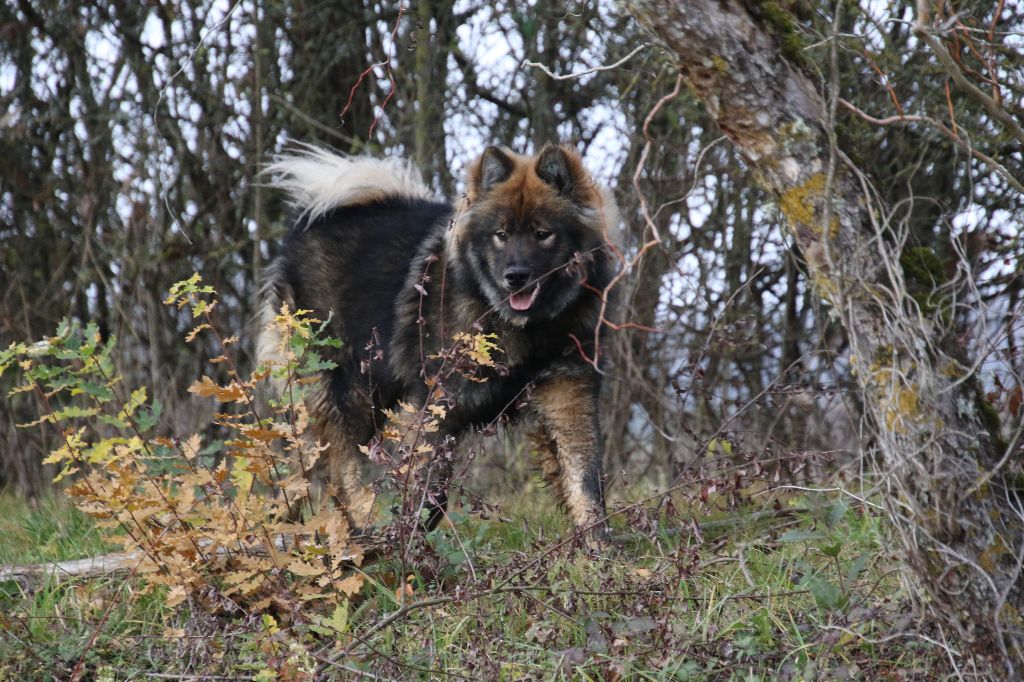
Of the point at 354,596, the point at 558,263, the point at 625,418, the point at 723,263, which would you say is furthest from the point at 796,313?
the point at 354,596

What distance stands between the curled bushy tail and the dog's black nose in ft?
4.56

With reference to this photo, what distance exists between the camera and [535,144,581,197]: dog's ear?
4352 mm

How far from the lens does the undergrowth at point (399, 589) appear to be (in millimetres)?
2613

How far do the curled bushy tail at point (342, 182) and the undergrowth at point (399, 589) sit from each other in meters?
1.93

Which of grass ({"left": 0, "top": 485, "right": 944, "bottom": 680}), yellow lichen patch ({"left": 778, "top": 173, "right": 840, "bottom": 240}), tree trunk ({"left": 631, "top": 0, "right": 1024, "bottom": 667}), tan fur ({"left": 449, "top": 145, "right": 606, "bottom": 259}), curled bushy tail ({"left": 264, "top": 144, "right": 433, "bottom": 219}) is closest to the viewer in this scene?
tree trunk ({"left": 631, "top": 0, "right": 1024, "bottom": 667})

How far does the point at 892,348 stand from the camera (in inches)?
89.8

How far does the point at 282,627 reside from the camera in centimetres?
301

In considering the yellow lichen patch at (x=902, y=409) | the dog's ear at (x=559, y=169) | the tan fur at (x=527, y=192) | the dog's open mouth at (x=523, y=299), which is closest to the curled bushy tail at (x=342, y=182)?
the tan fur at (x=527, y=192)

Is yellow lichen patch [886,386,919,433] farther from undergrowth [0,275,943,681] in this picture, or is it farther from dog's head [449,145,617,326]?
dog's head [449,145,617,326]

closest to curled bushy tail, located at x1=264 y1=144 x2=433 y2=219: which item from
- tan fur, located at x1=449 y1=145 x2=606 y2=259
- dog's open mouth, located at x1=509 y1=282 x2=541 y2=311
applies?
tan fur, located at x1=449 y1=145 x2=606 y2=259

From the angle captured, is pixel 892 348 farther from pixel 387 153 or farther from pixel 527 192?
pixel 387 153

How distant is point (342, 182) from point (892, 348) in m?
3.35

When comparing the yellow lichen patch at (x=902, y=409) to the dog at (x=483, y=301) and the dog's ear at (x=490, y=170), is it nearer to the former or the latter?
the dog at (x=483, y=301)

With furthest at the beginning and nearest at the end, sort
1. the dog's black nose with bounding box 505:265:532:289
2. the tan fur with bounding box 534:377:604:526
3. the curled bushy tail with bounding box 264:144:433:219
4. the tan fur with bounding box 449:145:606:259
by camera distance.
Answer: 1. the curled bushy tail with bounding box 264:144:433:219
2. the tan fur with bounding box 449:145:606:259
3. the tan fur with bounding box 534:377:604:526
4. the dog's black nose with bounding box 505:265:532:289
